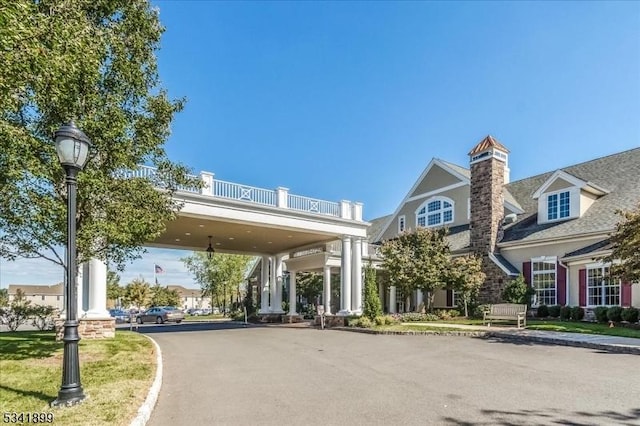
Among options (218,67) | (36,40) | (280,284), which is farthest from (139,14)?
(280,284)

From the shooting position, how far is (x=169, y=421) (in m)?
5.59

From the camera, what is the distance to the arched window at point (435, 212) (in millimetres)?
27828

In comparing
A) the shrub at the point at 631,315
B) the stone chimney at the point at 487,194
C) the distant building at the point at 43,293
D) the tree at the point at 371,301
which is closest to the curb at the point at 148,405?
the tree at the point at 371,301

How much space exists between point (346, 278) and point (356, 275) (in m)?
0.94

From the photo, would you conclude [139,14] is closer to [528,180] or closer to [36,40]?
[36,40]

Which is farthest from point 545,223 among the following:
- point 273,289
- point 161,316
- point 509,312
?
point 161,316

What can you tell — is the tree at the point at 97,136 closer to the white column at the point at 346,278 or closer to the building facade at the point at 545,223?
the white column at the point at 346,278

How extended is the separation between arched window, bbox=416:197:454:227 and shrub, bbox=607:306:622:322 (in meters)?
11.5

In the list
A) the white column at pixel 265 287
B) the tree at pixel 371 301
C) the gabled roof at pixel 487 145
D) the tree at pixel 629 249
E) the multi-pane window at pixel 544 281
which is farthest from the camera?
the white column at pixel 265 287

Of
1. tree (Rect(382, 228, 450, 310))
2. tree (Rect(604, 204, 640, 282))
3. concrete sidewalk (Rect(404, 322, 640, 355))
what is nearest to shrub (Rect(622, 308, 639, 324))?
tree (Rect(604, 204, 640, 282))

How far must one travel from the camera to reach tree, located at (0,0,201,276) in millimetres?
7445

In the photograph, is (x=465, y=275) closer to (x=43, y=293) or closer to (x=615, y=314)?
(x=615, y=314)

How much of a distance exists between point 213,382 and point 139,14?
8.14 m

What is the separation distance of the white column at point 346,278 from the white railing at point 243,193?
4.91 metres
